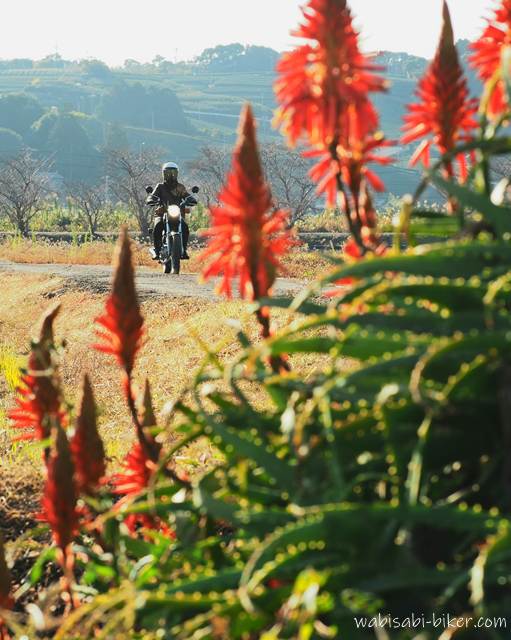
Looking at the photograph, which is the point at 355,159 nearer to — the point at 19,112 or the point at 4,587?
the point at 4,587

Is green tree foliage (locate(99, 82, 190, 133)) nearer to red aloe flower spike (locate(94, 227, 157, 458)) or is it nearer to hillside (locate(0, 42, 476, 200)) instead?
hillside (locate(0, 42, 476, 200))

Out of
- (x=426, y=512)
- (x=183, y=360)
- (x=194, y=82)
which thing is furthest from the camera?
(x=194, y=82)

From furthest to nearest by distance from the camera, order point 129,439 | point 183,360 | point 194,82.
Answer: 1. point 194,82
2. point 183,360
3. point 129,439

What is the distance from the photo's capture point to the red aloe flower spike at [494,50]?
1.82 m

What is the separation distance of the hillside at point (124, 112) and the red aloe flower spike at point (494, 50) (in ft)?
335

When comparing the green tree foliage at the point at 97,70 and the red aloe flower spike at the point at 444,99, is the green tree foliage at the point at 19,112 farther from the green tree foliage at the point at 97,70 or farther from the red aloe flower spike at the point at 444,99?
the red aloe flower spike at the point at 444,99

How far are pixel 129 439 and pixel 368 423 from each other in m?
3.88

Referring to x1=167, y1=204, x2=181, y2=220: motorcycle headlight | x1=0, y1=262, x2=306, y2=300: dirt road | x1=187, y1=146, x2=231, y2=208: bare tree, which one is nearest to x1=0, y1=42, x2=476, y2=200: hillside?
x1=187, y1=146, x2=231, y2=208: bare tree

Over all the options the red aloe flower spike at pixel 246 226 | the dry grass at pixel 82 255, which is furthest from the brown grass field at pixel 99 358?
the dry grass at pixel 82 255

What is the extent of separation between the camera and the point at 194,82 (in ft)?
636

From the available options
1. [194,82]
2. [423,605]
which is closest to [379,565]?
[423,605]

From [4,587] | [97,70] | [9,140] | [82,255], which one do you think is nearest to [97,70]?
[97,70]

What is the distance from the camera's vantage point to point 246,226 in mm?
1606

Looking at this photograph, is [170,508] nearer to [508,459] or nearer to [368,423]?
[368,423]
